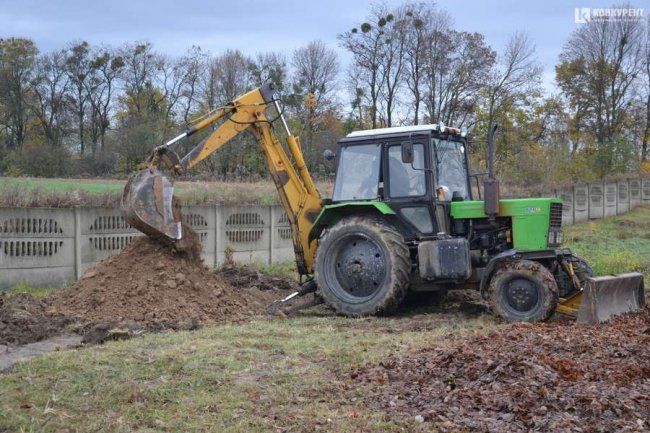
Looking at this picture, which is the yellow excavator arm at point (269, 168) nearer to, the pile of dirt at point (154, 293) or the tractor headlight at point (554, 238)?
the pile of dirt at point (154, 293)

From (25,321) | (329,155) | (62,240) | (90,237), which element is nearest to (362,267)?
(329,155)

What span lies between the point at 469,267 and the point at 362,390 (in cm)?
398

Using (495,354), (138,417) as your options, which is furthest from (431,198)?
(138,417)

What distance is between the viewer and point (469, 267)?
9.58 metres

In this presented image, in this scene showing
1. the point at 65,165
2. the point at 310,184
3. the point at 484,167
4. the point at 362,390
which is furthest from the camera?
the point at 65,165

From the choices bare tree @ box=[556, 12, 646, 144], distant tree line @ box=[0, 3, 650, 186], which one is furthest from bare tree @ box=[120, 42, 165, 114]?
bare tree @ box=[556, 12, 646, 144]

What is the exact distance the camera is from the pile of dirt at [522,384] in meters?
5.04

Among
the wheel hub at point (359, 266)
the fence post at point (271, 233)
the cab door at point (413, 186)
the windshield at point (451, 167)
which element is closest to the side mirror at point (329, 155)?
the cab door at point (413, 186)

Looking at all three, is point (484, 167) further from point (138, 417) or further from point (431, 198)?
point (138, 417)

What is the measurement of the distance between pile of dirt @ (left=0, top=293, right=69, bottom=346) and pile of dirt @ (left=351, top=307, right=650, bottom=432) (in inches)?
164

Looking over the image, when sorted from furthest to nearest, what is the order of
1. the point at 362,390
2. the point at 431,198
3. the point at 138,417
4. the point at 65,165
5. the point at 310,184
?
the point at 65,165
the point at 310,184
the point at 431,198
the point at 362,390
the point at 138,417

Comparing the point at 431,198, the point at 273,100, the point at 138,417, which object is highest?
the point at 273,100

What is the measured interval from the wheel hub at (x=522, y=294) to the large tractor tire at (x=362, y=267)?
1341 mm

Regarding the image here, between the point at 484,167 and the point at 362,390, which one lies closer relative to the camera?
the point at 362,390
